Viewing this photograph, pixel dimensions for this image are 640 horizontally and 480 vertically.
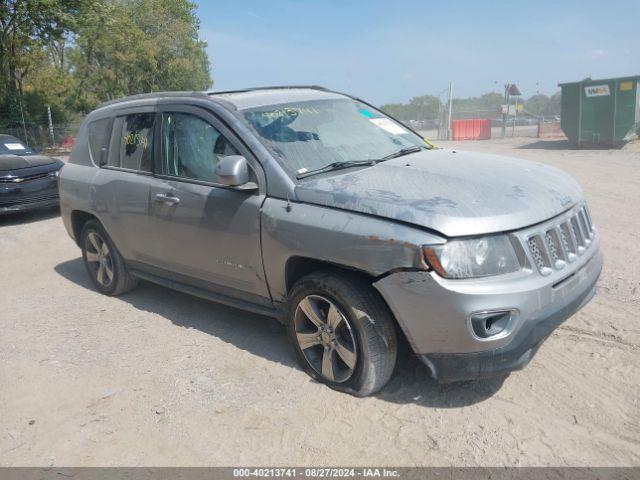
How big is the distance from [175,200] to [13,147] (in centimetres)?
784

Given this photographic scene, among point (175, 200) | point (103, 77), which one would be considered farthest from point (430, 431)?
point (103, 77)

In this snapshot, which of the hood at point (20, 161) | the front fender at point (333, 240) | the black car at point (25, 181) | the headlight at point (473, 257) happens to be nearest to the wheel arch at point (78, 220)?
the front fender at point (333, 240)

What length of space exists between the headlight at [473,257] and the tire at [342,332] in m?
0.49

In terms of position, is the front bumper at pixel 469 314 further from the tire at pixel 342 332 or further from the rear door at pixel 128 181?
the rear door at pixel 128 181

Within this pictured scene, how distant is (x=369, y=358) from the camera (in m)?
3.20

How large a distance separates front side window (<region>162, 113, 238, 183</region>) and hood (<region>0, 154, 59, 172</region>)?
Answer: 6.37 meters

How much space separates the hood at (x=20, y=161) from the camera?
9422mm

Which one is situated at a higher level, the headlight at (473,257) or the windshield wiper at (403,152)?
the windshield wiper at (403,152)

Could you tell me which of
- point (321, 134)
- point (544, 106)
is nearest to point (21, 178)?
point (321, 134)

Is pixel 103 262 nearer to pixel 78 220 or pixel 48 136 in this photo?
pixel 78 220

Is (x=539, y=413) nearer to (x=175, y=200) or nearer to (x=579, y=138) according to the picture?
(x=175, y=200)

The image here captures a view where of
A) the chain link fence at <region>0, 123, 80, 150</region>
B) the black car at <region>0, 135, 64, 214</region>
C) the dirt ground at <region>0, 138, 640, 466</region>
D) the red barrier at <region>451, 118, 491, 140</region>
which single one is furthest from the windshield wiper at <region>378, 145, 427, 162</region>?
the red barrier at <region>451, 118, 491, 140</region>

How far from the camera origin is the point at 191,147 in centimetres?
423

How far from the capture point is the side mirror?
3.54 metres
